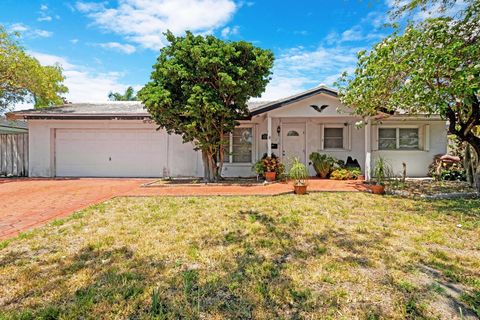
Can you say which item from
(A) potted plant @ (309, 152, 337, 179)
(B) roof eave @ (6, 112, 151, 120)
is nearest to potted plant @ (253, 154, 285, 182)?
(A) potted plant @ (309, 152, 337, 179)

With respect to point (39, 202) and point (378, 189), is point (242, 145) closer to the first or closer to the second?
point (378, 189)

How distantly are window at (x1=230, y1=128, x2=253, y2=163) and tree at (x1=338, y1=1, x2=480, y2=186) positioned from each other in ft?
18.0

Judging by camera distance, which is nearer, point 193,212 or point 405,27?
point 193,212

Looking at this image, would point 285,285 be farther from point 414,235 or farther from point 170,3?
→ point 170,3

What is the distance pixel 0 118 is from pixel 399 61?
87.6 ft

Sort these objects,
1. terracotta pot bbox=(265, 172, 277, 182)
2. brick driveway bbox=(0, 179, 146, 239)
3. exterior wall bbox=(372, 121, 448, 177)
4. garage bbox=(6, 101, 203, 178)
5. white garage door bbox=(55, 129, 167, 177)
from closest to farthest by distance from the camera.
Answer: brick driveway bbox=(0, 179, 146, 239), terracotta pot bbox=(265, 172, 277, 182), exterior wall bbox=(372, 121, 448, 177), garage bbox=(6, 101, 203, 178), white garage door bbox=(55, 129, 167, 177)

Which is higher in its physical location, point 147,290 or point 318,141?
point 318,141

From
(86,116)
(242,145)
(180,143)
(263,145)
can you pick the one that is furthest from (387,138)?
(86,116)

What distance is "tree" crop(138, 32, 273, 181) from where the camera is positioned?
8.75m

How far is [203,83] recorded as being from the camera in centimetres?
927

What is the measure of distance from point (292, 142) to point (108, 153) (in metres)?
9.22

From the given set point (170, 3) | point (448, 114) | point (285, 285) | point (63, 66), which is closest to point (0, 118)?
point (63, 66)

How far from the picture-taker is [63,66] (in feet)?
65.6

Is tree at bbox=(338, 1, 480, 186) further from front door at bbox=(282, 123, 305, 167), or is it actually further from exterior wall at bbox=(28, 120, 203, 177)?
exterior wall at bbox=(28, 120, 203, 177)
